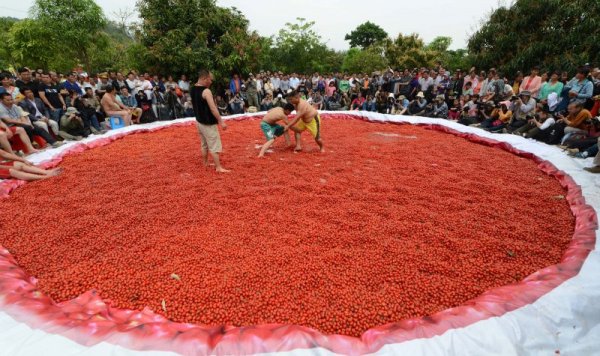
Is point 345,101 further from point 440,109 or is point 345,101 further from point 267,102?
point 440,109

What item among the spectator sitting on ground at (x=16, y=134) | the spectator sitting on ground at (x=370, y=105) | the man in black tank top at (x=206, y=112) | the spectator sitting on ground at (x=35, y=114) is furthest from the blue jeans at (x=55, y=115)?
the spectator sitting on ground at (x=370, y=105)

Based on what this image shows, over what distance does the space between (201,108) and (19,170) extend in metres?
2.55

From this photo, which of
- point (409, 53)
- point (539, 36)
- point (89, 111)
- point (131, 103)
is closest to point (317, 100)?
point (131, 103)

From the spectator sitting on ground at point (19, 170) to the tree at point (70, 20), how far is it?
16.5 meters

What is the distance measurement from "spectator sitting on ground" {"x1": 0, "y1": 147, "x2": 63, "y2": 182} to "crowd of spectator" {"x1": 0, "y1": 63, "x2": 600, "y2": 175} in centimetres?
46

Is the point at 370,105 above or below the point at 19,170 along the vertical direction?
above

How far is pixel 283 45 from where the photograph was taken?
20266mm

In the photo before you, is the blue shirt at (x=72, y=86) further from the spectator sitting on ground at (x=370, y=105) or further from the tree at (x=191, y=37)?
the spectator sitting on ground at (x=370, y=105)

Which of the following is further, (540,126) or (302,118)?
(540,126)

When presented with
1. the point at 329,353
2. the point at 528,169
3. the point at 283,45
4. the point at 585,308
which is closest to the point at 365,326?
the point at 329,353

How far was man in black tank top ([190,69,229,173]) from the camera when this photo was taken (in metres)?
4.06

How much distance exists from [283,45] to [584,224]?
65.6 ft

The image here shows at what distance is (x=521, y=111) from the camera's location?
6.92 meters

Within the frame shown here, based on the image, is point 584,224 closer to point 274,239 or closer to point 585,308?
point 585,308
